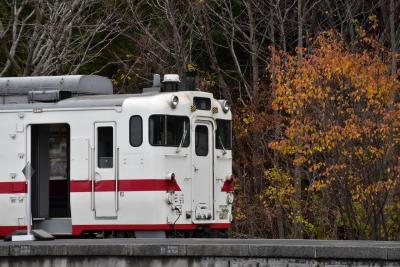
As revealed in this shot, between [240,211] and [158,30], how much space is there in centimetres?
689

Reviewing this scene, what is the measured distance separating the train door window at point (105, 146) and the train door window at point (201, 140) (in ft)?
5.60

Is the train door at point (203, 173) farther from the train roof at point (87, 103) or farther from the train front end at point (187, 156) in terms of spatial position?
the train roof at point (87, 103)

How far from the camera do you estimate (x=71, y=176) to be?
2066 centimetres

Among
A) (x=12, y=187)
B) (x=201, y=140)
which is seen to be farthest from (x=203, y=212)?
(x=12, y=187)

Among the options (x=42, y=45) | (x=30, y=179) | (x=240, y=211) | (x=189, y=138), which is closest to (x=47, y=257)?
(x=30, y=179)

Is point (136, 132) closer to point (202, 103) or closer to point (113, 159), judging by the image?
point (113, 159)

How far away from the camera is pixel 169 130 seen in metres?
20.6

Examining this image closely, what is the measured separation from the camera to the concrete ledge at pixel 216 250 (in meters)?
13.9

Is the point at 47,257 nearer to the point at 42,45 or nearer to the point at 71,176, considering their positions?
the point at 71,176

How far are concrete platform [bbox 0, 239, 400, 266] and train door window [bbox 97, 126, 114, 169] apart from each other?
4119 millimetres

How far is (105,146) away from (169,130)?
117cm

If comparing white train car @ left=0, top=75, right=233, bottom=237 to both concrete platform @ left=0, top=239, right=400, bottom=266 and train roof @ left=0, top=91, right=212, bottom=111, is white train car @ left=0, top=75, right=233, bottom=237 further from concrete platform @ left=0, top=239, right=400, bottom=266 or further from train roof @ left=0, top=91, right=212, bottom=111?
concrete platform @ left=0, top=239, right=400, bottom=266

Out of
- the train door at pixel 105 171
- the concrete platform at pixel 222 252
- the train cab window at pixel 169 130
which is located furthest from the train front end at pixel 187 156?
the concrete platform at pixel 222 252

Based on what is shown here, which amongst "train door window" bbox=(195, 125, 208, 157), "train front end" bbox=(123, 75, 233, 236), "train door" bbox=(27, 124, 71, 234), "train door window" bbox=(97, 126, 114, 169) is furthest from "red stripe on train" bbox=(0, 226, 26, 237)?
"train door window" bbox=(195, 125, 208, 157)
